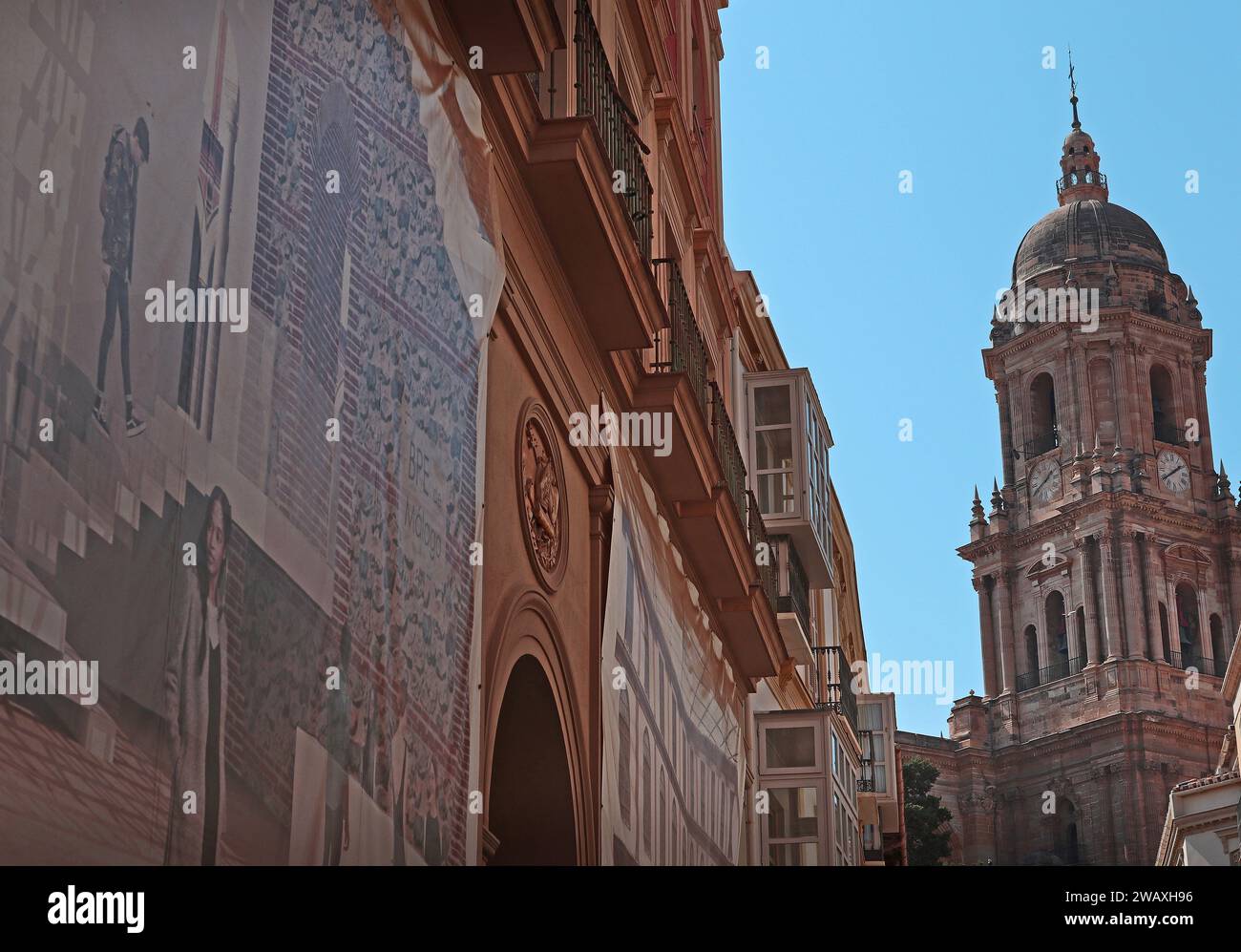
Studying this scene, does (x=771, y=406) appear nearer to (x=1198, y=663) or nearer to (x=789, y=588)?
(x=789, y=588)

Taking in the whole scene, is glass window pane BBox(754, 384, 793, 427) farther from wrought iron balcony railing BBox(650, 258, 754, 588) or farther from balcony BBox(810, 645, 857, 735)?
balcony BBox(810, 645, 857, 735)

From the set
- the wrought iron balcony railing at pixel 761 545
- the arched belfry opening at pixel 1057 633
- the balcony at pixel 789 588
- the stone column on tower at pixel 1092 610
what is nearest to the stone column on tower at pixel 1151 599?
the stone column on tower at pixel 1092 610

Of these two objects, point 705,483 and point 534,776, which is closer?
point 534,776

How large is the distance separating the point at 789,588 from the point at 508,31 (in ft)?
41.8

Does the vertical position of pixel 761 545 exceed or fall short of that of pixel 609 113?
it falls short

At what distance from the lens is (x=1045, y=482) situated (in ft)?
234

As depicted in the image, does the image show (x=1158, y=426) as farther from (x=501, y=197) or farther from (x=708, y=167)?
(x=501, y=197)

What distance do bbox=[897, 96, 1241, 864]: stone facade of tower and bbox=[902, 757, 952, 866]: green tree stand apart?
179cm

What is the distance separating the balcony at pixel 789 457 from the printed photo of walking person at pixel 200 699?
14.8m

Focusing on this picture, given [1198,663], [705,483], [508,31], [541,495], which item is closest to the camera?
[508,31]

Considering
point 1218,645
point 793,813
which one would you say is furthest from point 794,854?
point 1218,645

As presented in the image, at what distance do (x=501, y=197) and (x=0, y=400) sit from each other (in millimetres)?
5065

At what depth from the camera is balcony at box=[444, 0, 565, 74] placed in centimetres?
845
